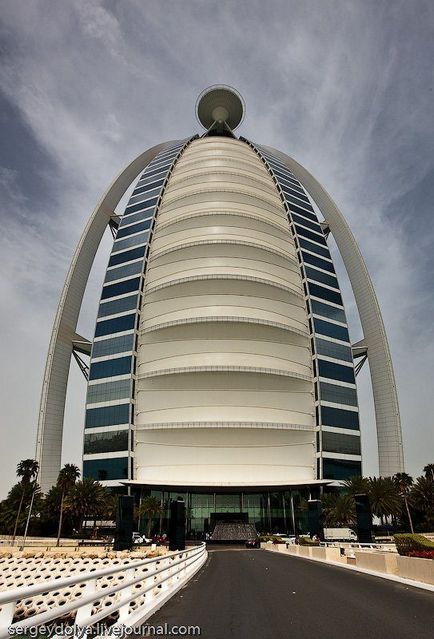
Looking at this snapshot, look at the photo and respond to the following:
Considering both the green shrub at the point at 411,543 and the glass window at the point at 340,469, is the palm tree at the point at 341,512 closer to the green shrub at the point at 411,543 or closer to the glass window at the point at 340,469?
the glass window at the point at 340,469

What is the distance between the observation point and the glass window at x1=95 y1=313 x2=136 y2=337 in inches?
3401

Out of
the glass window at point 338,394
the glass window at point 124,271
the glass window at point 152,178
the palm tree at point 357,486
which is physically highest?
the glass window at point 152,178

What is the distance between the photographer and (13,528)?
7769cm

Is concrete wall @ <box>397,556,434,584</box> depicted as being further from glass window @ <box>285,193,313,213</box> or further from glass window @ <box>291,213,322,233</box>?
glass window @ <box>285,193,313,213</box>

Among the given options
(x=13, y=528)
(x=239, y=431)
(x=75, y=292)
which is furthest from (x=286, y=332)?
(x=13, y=528)

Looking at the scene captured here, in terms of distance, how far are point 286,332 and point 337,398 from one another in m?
14.2

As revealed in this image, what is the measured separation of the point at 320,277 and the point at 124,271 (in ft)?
126

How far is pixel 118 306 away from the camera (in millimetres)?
90062

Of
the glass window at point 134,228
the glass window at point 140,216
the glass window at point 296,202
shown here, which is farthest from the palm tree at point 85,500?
the glass window at point 296,202

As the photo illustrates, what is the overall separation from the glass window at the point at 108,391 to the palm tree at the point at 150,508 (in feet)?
53.5

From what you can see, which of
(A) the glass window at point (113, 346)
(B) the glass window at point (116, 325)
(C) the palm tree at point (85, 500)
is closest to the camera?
(C) the palm tree at point (85, 500)

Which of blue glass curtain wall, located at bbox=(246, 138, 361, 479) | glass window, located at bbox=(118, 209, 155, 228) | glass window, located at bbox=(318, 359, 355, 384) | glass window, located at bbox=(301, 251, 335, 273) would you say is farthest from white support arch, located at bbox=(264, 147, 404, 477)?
glass window, located at bbox=(118, 209, 155, 228)

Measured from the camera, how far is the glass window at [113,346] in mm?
84000

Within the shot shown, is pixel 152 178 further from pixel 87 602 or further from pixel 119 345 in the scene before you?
pixel 87 602
